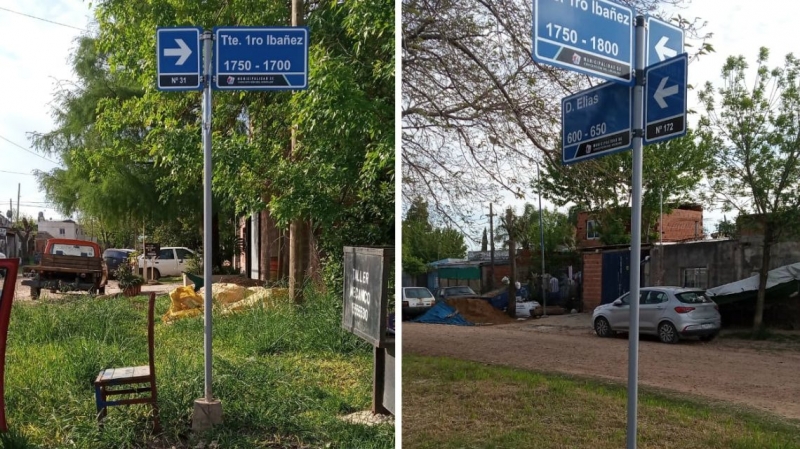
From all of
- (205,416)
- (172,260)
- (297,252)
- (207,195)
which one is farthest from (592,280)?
(172,260)

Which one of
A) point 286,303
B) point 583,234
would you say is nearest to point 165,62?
point 583,234

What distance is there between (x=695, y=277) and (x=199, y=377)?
291cm

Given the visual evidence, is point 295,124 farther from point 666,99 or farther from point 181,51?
point 666,99

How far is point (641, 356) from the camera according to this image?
3.35 meters

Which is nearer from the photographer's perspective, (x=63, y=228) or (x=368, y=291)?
(x=368, y=291)

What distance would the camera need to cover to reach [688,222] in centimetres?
331

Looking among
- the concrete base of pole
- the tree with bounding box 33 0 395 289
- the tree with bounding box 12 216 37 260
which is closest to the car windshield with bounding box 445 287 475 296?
the concrete base of pole

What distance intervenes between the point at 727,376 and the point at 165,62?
3075mm

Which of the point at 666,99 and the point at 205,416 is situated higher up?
the point at 666,99

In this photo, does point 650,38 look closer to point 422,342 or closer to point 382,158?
point 422,342

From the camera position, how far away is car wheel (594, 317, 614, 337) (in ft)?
10.5

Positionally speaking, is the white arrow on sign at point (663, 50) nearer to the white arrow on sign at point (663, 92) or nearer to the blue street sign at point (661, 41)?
the blue street sign at point (661, 41)

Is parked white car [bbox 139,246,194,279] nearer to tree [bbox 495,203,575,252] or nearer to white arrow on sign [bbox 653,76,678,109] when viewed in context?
tree [bbox 495,203,575,252]

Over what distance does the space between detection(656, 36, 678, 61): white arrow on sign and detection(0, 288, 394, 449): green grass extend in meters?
2.25
